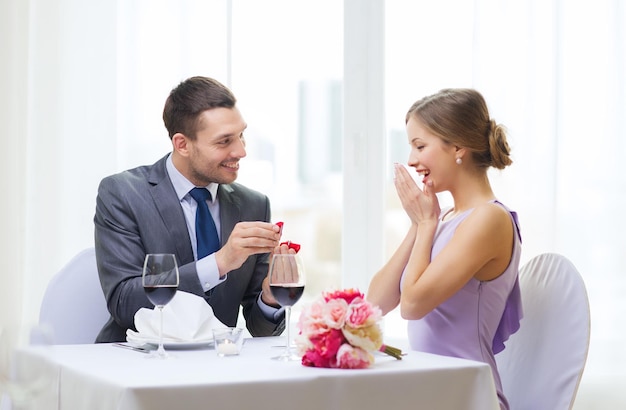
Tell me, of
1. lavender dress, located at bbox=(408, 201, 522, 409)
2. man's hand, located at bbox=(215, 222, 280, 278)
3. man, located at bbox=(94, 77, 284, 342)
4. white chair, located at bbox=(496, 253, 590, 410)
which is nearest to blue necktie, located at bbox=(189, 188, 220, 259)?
man, located at bbox=(94, 77, 284, 342)

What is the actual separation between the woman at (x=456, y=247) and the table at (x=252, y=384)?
14.1 inches

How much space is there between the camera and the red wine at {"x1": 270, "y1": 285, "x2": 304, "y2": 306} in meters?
1.81

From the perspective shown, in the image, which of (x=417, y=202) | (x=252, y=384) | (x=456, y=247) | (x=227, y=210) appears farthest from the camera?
(x=227, y=210)

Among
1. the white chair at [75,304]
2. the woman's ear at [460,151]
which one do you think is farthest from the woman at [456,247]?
the white chair at [75,304]

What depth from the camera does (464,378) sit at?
1.73 metres

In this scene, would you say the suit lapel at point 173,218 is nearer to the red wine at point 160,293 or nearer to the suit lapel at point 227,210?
the suit lapel at point 227,210

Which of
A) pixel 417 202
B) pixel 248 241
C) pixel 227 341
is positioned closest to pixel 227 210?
pixel 248 241

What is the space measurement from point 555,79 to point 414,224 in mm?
1145

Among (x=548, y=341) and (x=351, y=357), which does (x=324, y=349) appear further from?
(x=548, y=341)

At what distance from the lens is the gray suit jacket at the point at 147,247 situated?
7.63 feet

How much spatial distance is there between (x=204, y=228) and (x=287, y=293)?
776 mm

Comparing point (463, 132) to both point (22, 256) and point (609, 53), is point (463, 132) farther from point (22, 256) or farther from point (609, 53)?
point (22, 256)

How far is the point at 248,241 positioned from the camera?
2215 millimetres

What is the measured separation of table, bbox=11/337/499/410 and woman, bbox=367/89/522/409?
0.36 metres
